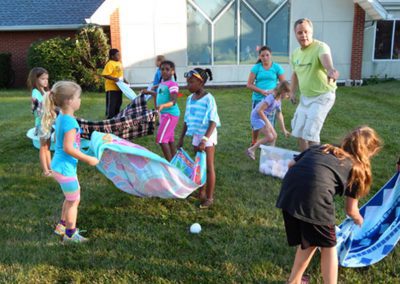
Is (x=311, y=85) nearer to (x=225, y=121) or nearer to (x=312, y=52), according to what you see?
(x=312, y=52)

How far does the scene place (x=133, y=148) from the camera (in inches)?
150

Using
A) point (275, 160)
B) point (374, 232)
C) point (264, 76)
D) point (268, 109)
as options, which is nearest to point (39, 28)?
point (264, 76)

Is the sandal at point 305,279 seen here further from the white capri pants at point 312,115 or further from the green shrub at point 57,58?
the green shrub at point 57,58

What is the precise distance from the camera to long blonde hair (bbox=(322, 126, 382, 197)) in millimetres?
2564

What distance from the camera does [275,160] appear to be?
5.23m

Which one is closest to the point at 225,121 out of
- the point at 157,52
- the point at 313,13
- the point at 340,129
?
the point at 340,129

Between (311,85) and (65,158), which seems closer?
(65,158)

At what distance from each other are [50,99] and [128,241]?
1.42m

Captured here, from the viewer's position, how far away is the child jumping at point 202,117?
161 inches

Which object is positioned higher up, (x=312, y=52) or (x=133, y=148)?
(x=312, y=52)

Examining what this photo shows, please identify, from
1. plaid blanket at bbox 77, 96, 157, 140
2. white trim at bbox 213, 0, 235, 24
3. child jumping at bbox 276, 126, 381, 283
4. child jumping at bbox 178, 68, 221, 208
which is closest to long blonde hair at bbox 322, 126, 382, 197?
child jumping at bbox 276, 126, 381, 283

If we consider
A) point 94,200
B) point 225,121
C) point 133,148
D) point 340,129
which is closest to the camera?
point 133,148

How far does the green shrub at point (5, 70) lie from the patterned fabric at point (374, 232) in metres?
16.6

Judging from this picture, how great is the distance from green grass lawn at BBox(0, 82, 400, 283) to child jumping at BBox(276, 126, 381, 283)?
20.6 inches
